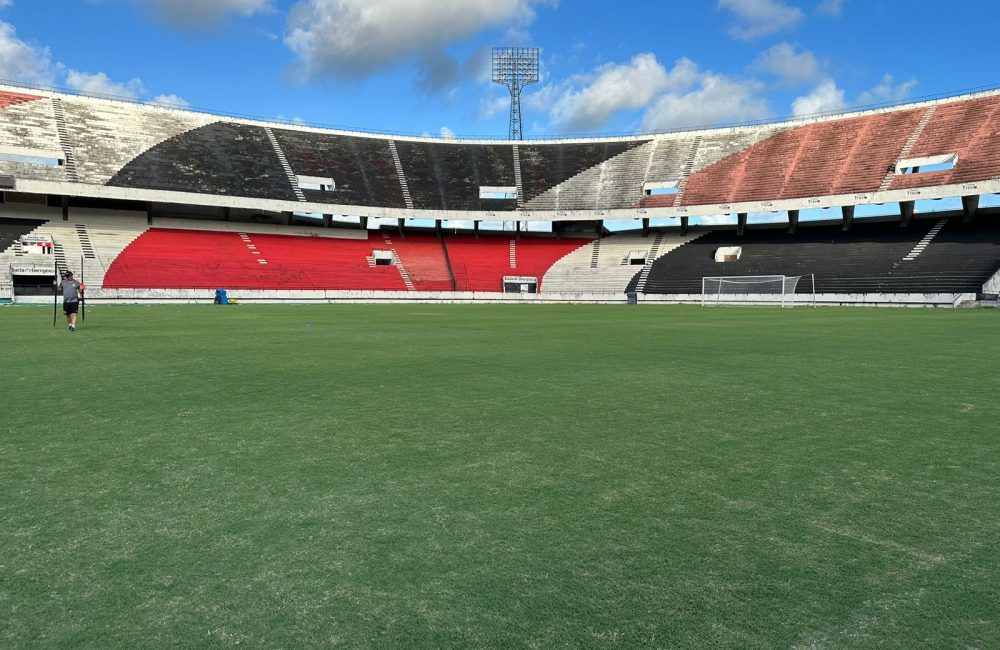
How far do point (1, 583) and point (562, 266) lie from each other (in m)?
49.9

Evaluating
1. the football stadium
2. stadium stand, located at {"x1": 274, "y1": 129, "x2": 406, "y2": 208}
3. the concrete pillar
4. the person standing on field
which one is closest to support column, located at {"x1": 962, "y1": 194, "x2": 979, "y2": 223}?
the concrete pillar

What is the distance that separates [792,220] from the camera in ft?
155

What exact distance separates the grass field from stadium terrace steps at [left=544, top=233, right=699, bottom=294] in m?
42.5

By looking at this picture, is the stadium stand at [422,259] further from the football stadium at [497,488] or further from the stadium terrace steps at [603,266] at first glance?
the football stadium at [497,488]

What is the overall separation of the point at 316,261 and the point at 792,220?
123ft

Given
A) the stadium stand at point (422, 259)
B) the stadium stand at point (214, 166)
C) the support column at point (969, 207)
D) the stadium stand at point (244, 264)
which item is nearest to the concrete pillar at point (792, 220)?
the support column at point (969, 207)

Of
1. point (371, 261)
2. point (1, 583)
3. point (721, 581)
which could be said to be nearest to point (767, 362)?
point (721, 581)

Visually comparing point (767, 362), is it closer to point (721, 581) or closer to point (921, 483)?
point (921, 483)

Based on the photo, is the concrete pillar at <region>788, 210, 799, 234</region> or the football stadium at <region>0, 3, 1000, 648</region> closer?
the football stadium at <region>0, 3, 1000, 648</region>

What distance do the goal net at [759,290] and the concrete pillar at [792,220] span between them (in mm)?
8121

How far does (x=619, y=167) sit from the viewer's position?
177 ft

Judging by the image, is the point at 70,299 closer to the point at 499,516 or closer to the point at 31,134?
the point at 499,516

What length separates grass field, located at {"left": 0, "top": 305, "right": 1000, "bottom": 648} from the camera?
208cm

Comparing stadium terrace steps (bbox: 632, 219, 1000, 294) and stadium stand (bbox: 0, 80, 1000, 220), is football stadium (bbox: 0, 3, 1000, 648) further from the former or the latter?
stadium stand (bbox: 0, 80, 1000, 220)
